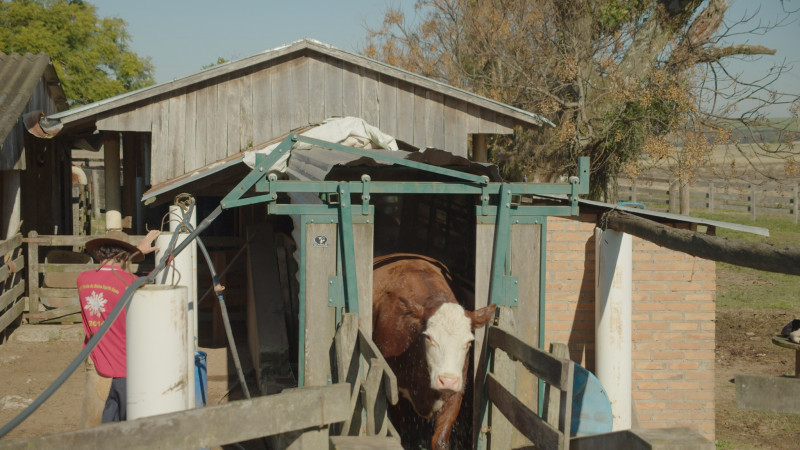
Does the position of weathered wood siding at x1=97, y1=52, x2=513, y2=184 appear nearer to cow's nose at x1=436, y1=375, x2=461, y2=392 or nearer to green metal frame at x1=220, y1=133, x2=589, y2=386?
green metal frame at x1=220, y1=133, x2=589, y2=386

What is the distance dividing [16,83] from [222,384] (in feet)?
19.3

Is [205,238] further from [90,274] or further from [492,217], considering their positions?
[492,217]

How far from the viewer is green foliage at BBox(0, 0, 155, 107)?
1293 inches

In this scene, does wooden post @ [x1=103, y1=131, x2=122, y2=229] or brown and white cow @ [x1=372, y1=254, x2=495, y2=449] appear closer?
brown and white cow @ [x1=372, y1=254, x2=495, y2=449]

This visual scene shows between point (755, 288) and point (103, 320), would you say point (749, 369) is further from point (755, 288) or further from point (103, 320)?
point (103, 320)

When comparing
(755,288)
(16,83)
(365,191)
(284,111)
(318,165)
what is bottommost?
(755,288)

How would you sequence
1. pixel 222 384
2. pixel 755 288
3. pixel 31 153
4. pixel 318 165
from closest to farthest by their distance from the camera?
pixel 318 165, pixel 222 384, pixel 31 153, pixel 755 288

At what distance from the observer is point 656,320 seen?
27.6ft

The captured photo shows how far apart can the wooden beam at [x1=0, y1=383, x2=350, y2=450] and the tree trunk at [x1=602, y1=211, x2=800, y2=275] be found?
86.4 inches

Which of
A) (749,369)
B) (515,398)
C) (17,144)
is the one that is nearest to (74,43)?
(17,144)

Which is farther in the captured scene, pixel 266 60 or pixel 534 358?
pixel 266 60

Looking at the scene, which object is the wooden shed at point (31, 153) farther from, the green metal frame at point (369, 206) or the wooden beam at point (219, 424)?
the wooden beam at point (219, 424)

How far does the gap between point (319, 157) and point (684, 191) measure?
15.8 meters

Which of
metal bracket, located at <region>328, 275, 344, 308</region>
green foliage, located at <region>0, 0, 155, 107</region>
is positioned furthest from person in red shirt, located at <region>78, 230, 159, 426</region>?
green foliage, located at <region>0, 0, 155, 107</region>
